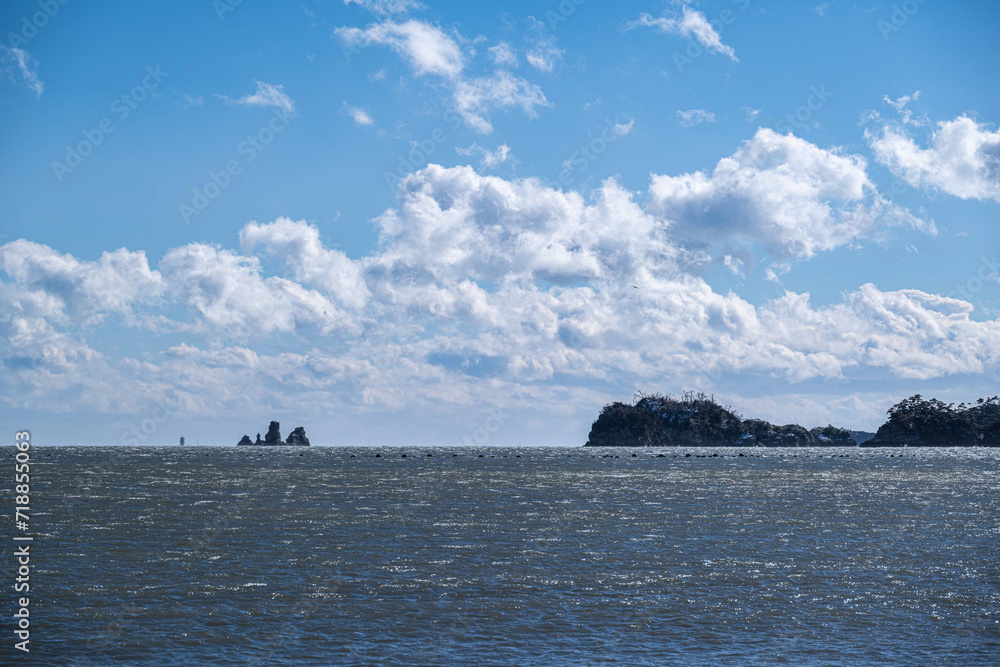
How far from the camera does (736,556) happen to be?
3569 cm

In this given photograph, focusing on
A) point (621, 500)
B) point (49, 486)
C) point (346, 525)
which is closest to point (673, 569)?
point (346, 525)

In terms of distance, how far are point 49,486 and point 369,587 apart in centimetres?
6477

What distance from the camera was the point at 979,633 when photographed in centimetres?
2309

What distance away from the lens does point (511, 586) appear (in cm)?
2911

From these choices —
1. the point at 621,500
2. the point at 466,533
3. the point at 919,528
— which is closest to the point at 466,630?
the point at 466,533

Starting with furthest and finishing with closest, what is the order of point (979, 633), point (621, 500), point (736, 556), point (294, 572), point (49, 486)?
point (49, 486), point (621, 500), point (736, 556), point (294, 572), point (979, 633)

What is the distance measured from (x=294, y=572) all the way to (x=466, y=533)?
13.3 m

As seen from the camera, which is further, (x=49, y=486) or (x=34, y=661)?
(x=49, y=486)

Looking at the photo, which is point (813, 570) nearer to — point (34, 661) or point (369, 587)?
point (369, 587)

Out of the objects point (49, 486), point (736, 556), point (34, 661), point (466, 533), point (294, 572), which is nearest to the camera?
point (34, 661)

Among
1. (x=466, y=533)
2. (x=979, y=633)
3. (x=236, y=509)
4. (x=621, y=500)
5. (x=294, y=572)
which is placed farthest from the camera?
(x=621, y=500)

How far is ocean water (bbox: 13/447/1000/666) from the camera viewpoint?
2159cm

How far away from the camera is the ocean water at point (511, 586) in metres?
A: 21.6

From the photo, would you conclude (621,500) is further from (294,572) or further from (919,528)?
(294,572)
